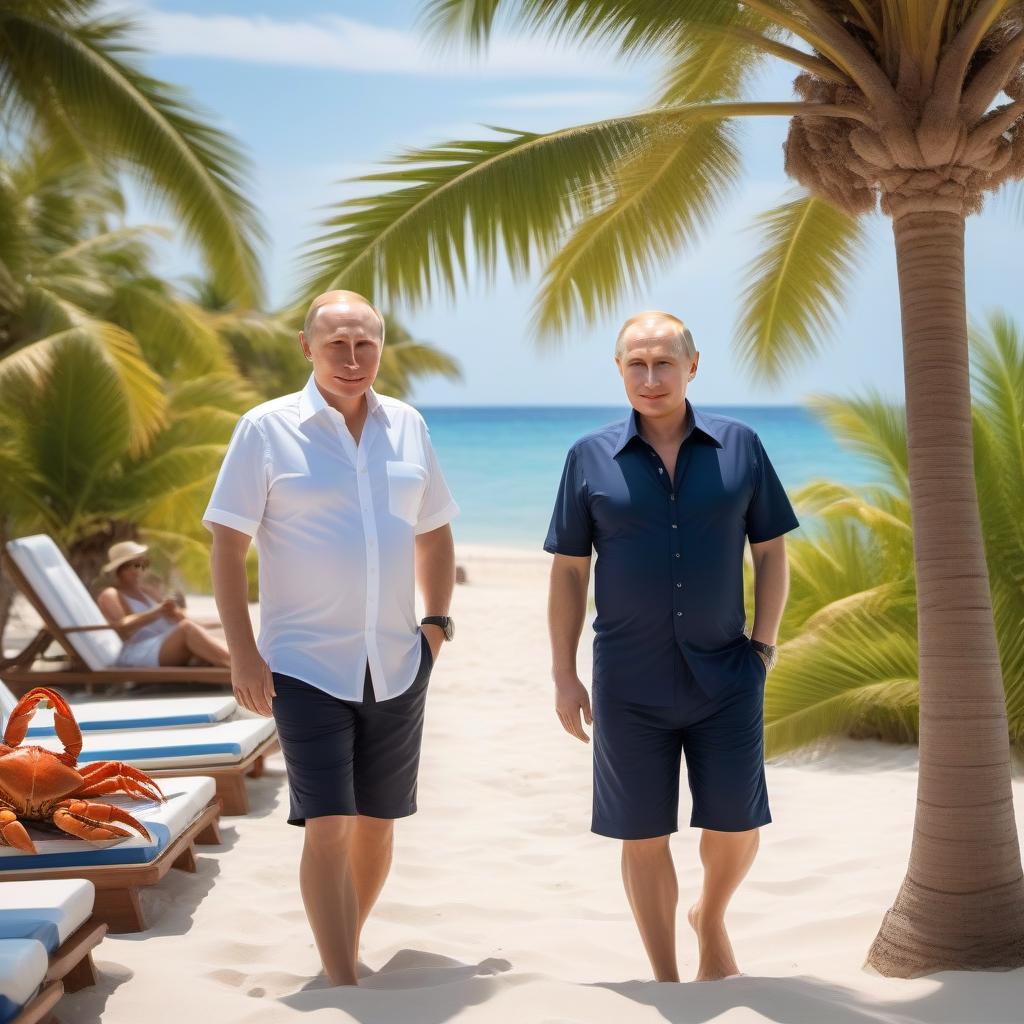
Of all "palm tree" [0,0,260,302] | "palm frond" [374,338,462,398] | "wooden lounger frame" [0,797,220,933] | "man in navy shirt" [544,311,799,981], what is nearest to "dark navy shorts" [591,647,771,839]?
"man in navy shirt" [544,311,799,981]

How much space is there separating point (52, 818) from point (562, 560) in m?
1.90

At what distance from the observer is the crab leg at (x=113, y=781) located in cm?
422

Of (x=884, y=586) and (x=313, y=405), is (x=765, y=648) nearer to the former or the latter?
(x=313, y=405)

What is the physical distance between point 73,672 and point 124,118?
4229 millimetres

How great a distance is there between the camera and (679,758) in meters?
3.53

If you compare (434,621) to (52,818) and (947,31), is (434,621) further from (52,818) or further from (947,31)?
(947,31)

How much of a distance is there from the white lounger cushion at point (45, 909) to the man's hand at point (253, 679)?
0.66 m

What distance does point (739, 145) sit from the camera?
16.7 feet

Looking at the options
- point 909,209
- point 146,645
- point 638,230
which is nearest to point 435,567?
point 909,209

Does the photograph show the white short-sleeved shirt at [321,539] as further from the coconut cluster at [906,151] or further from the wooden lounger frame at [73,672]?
the wooden lounger frame at [73,672]

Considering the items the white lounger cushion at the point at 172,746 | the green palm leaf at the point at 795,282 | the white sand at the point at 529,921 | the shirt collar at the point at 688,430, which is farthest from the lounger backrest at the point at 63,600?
Result: the shirt collar at the point at 688,430

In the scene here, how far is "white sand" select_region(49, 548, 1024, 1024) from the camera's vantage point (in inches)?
128

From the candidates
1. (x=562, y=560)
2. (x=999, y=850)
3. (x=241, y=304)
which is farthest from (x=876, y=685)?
(x=241, y=304)

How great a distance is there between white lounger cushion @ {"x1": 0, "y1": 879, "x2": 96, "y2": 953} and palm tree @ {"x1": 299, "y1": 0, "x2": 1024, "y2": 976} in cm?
209
